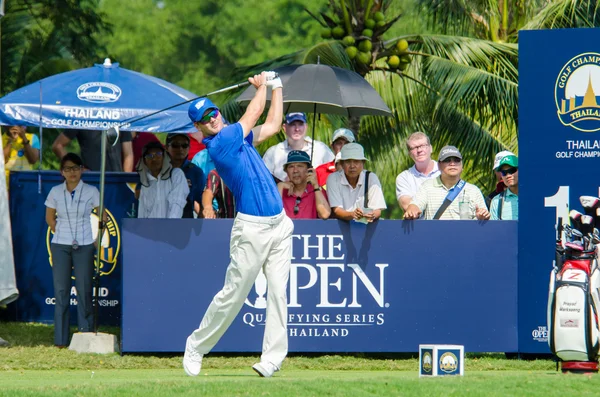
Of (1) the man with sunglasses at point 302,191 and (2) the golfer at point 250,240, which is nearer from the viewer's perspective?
(2) the golfer at point 250,240

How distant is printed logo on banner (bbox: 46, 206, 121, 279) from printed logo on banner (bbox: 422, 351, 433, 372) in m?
4.76

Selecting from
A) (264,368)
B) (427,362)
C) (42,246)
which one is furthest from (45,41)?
(427,362)

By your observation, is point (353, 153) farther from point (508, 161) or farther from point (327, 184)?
point (508, 161)

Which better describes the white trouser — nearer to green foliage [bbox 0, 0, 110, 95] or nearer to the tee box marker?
the tee box marker

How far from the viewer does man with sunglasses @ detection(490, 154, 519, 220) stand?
10711 mm

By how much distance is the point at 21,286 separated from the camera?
12.2 meters

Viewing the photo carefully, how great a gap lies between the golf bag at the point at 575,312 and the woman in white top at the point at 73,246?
15.5 ft

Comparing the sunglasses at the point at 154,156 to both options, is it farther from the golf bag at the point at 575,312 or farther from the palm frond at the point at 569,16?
the palm frond at the point at 569,16

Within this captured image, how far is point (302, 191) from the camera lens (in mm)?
10492

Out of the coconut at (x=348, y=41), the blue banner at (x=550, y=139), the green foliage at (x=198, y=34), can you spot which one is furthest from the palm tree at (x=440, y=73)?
the green foliage at (x=198, y=34)

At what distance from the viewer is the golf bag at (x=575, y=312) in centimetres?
819

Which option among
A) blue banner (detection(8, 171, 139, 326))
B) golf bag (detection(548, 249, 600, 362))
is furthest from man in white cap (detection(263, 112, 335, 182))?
golf bag (detection(548, 249, 600, 362))

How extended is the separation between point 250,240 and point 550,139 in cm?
318

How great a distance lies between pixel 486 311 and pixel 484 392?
10.9 feet
